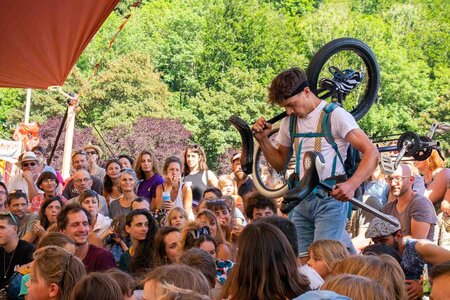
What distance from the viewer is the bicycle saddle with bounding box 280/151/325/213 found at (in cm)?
634

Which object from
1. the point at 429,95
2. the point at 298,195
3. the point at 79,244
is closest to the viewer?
the point at 298,195

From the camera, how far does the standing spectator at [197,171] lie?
460 inches

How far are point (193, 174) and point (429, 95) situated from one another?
5732cm

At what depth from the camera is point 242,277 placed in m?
5.09

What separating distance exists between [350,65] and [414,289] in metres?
2.31

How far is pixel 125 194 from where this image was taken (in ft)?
35.1

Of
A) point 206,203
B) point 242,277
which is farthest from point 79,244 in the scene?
point 242,277

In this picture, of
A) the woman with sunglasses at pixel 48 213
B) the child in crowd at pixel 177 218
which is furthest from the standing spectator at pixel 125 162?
the child in crowd at pixel 177 218

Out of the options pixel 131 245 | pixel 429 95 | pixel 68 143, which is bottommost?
pixel 131 245

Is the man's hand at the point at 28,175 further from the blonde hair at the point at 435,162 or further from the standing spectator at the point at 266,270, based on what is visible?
the standing spectator at the point at 266,270

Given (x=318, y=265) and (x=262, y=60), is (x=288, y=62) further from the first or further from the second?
(x=318, y=265)

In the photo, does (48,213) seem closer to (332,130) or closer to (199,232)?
(199,232)

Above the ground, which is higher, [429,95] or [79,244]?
[429,95]

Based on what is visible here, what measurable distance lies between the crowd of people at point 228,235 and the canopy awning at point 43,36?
1159 millimetres
